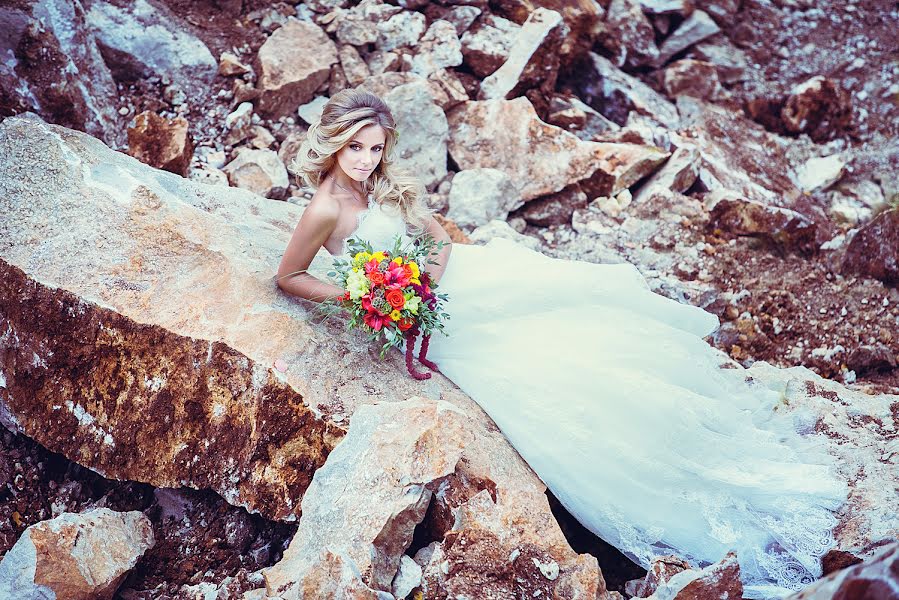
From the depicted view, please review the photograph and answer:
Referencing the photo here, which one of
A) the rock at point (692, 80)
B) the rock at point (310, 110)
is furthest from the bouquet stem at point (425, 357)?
the rock at point (692, 80)

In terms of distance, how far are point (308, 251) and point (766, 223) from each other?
3.97 meters

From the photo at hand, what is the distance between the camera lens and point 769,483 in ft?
9.77

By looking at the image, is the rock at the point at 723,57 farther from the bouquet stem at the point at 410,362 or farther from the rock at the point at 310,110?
the bouquet stem at the point at 410,362

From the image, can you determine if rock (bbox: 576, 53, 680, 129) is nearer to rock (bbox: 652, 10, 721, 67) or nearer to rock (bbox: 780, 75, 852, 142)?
rock (bbox: 652, 10, 721, 67)

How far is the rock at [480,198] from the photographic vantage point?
5.68 metres

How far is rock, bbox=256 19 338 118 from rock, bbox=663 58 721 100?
3.87 metres

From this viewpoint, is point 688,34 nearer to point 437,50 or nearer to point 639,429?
point 437,50

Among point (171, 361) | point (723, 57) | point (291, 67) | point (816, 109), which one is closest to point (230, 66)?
point (291, 67)

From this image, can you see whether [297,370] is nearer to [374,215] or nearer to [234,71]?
[374,215]

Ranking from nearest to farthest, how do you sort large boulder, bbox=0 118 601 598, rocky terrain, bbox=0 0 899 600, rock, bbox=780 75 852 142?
rocky terrain, bbox=0 0 899 600 < large boulder, bbox=0 118 601 598 < rock, bbox=780 75 852 142

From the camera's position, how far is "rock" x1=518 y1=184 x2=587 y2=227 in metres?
5.96

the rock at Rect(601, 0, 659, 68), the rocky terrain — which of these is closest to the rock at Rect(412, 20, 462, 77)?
the rocky terrain

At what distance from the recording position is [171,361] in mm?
3119

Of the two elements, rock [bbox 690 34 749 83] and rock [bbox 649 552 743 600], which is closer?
rock [bbox 649 552 743 600]
